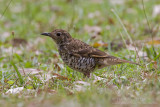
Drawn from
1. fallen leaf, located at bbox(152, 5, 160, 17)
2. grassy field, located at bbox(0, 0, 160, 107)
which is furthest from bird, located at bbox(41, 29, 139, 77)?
fallen leaf, located at bbox(152, 5, 160, 17)

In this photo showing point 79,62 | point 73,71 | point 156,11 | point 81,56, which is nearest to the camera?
point 79,62

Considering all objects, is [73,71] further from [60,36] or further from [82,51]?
[60,36]

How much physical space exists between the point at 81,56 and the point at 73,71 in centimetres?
35

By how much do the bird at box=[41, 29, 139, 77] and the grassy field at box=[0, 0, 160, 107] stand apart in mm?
185

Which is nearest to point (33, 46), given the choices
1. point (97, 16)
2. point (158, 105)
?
point (97, 16)

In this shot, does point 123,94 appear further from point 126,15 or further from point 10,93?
point 126,15

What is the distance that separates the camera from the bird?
588cm

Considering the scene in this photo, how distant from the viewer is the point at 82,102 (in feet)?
12.1

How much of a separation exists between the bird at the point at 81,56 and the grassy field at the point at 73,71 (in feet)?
0.61

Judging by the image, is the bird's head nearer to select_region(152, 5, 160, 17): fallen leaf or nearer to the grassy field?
the grassy field

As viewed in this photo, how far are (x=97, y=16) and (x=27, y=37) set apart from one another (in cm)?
293

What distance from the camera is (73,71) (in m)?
6.19

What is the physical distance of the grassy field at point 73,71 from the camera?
161 inches

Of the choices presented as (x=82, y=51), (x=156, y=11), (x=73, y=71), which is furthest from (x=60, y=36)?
(x=156, y=11)
